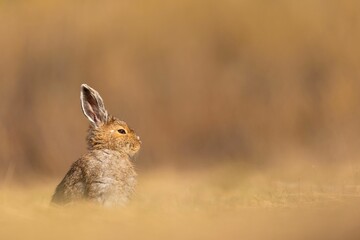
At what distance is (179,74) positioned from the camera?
13.7 m

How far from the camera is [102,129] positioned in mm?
8633

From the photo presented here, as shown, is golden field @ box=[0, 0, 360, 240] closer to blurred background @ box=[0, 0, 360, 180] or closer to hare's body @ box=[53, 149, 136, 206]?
blurred background @ box=[0, 0, 360, 180]

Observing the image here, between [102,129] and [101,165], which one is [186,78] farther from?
[101,165]

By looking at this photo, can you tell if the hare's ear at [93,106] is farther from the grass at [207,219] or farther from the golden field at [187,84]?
the golden field at [187,84]

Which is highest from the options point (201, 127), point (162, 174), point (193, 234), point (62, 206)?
point (201, 127)

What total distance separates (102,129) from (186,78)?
5127mm

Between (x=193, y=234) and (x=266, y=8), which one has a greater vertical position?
(x=266, y=8)

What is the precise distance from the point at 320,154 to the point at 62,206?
16.7 feet

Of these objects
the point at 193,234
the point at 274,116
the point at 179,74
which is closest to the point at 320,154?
the point at 274,116

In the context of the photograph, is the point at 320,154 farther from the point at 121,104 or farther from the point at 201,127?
the point at 121,104

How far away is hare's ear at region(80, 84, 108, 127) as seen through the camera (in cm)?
870

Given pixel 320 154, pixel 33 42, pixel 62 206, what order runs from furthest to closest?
pixel 33 42 < pixel 320 154 < pixel 62 206

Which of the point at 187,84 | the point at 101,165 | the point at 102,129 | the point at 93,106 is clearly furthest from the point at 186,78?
the point at 101,165

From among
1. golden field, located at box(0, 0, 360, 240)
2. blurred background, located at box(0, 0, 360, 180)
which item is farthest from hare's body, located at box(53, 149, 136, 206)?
blurred background, located at box(0, 0, 360, 180)
